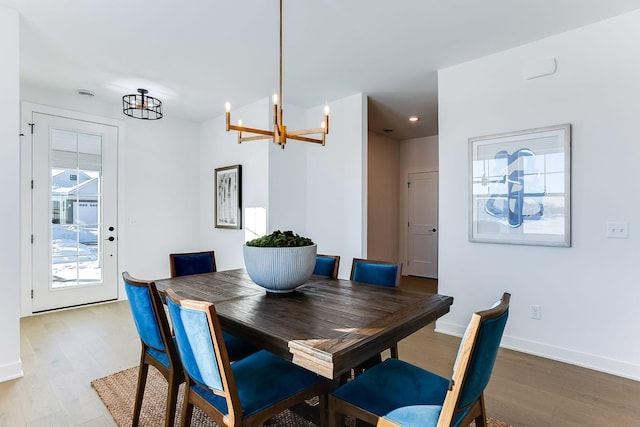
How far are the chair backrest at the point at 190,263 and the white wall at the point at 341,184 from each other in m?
1.75

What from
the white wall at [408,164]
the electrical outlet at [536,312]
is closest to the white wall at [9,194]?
the electrical outlet at [536,312]

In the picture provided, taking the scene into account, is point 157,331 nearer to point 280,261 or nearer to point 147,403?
point 280,261

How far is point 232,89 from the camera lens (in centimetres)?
407

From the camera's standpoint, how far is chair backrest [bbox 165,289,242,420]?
49.3 inches

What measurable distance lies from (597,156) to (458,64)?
1449mm

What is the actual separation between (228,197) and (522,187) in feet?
11.9

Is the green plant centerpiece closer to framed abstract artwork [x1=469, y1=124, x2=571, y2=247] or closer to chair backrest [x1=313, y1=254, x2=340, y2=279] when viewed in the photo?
chair backrest [x1=313, y1=254, x2=340, y2=279]

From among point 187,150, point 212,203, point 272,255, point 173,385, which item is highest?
point 187,150

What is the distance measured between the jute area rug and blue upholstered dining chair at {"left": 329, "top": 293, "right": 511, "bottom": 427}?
68cm

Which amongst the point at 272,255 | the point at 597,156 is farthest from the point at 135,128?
the point at 597,156

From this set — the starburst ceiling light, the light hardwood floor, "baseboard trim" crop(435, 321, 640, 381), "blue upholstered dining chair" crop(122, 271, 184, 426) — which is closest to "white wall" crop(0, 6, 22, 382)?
the light hardwood floor

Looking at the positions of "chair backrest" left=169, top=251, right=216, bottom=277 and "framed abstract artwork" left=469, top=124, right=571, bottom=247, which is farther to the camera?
"chair backrest" left=169, top=251, right=216, bottom=277

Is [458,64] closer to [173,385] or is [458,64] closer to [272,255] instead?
[272,255]

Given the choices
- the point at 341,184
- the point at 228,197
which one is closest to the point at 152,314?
the point at 341,184
